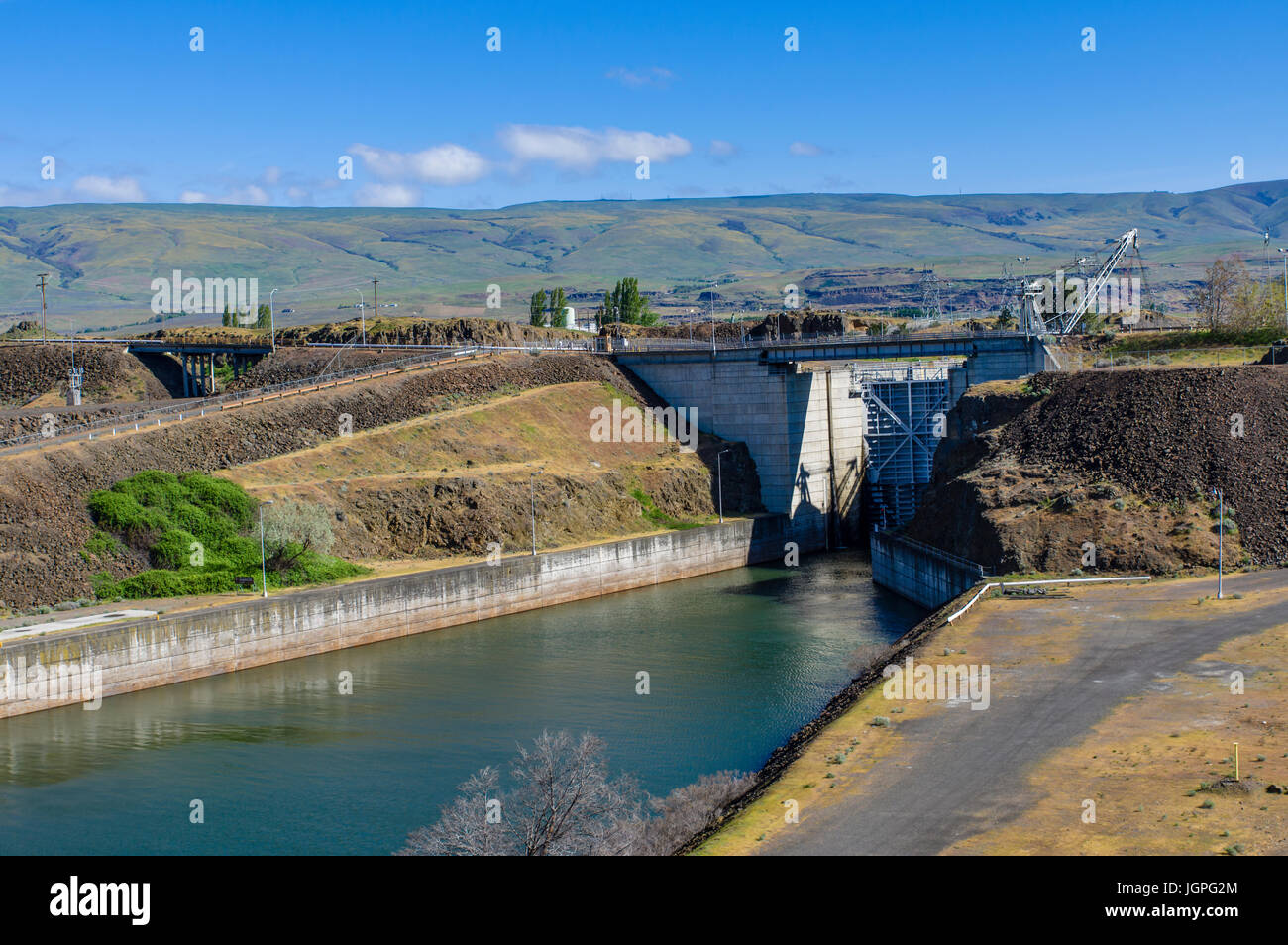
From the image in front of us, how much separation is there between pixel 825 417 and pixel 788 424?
392 cm

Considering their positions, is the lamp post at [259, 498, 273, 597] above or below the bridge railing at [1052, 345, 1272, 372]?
below

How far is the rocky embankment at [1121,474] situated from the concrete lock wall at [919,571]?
1.12 m

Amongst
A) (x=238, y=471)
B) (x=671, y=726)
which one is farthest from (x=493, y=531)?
(x=671, y=726)

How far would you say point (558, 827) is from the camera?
34594 mm

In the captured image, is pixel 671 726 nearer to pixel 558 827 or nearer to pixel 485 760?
pixel 485 760

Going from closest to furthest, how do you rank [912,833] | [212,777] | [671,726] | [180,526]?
[912,833] → [212,777] → [671,726] → [180,526]

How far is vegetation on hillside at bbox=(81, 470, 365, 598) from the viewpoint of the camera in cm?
6344

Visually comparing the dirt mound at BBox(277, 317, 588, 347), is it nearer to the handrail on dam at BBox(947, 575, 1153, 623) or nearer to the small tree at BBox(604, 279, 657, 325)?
the small tree at BBox(604, 279, 657, 325)

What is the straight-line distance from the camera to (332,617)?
64.2 meters

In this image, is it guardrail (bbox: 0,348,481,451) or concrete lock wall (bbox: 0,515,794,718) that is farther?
guardrail (bbox: 0,348,481,451)

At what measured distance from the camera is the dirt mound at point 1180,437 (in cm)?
6450

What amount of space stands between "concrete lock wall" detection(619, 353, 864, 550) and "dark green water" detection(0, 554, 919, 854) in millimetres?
26078

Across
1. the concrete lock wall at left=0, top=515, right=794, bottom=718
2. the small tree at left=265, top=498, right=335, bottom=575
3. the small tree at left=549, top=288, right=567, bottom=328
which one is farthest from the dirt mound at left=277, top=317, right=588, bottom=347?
the small tree at left=265, top=498, right=335, bottom=575

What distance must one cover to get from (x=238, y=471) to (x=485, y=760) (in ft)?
112
